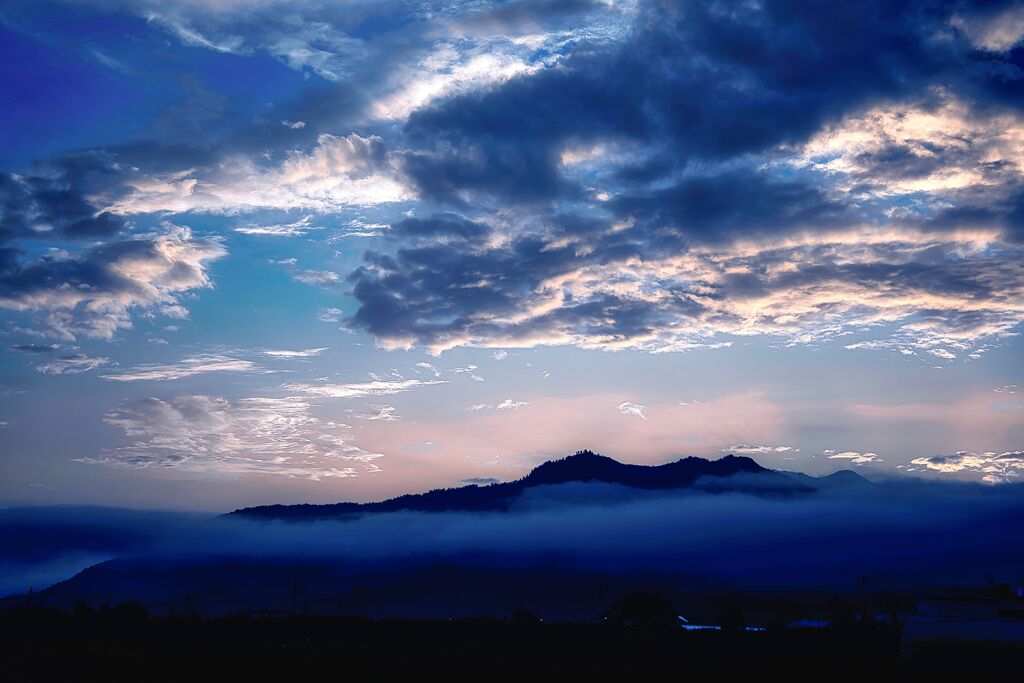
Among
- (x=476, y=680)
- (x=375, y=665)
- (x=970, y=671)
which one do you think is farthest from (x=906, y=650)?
(x=375, y=665)

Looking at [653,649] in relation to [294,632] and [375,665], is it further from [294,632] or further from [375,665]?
[294,632]

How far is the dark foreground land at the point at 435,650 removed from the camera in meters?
68.8

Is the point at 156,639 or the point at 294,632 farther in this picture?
the point at 294,632

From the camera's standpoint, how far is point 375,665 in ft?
247

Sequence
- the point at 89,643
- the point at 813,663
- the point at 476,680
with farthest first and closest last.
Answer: the point at 89,643 < the point at 813,663 < the point at 476,680

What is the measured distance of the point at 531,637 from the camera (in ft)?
388

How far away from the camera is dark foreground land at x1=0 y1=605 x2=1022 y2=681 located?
6881cm

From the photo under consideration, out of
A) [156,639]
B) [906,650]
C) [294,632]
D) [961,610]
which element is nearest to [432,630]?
[294,632]

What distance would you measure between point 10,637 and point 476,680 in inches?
2637

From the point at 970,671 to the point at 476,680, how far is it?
35.4m

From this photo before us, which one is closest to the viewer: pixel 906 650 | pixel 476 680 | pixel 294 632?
pixel 476 680

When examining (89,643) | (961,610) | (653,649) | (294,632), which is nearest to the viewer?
(89,643)

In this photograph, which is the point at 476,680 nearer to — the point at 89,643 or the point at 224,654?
the point at 224,654

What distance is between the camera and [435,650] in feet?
309
